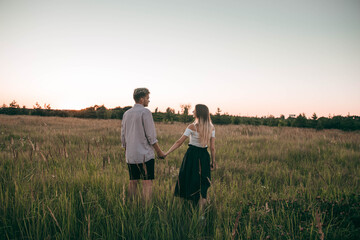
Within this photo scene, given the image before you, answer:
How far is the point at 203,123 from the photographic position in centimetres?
335

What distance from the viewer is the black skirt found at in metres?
3.13

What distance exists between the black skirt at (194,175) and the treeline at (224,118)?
66.1ft

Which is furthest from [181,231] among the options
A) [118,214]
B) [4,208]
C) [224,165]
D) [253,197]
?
[224,165]

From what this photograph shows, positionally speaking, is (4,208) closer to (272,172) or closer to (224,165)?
(224,165)

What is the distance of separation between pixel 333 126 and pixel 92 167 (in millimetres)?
31316

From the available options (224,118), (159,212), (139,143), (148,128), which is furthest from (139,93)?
(224,118)

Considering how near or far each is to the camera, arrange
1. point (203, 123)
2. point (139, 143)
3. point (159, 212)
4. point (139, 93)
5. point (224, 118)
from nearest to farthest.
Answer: point (159, 212)
point (139, 143)
point (139, 93)
point (203, 123)
point (224, 118)

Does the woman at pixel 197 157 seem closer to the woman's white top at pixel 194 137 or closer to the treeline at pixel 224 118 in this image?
the woman's white top at pixel 194 137

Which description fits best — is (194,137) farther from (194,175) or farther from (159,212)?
(159,212)

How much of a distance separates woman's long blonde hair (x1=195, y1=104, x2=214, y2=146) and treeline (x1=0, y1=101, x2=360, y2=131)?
2006 centimetres

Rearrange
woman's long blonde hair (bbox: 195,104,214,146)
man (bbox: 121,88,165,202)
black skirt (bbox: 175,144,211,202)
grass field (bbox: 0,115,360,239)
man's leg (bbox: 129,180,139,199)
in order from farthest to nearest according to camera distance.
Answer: woman's long blonde hair (bbox: 195,104,214,146), black skirt (bbox: 175,144,211,202), man's leg (bbox: 129,180,139,199), man (bbox: 121,88,165,202), grass field (bbox: 0,115,360,239)

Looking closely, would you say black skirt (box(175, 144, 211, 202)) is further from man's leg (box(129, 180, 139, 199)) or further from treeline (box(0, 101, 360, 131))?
treeline (box(0, 101, 360, 131))

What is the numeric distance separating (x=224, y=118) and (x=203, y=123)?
27.8 m

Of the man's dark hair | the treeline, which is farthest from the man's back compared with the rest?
the treeline
